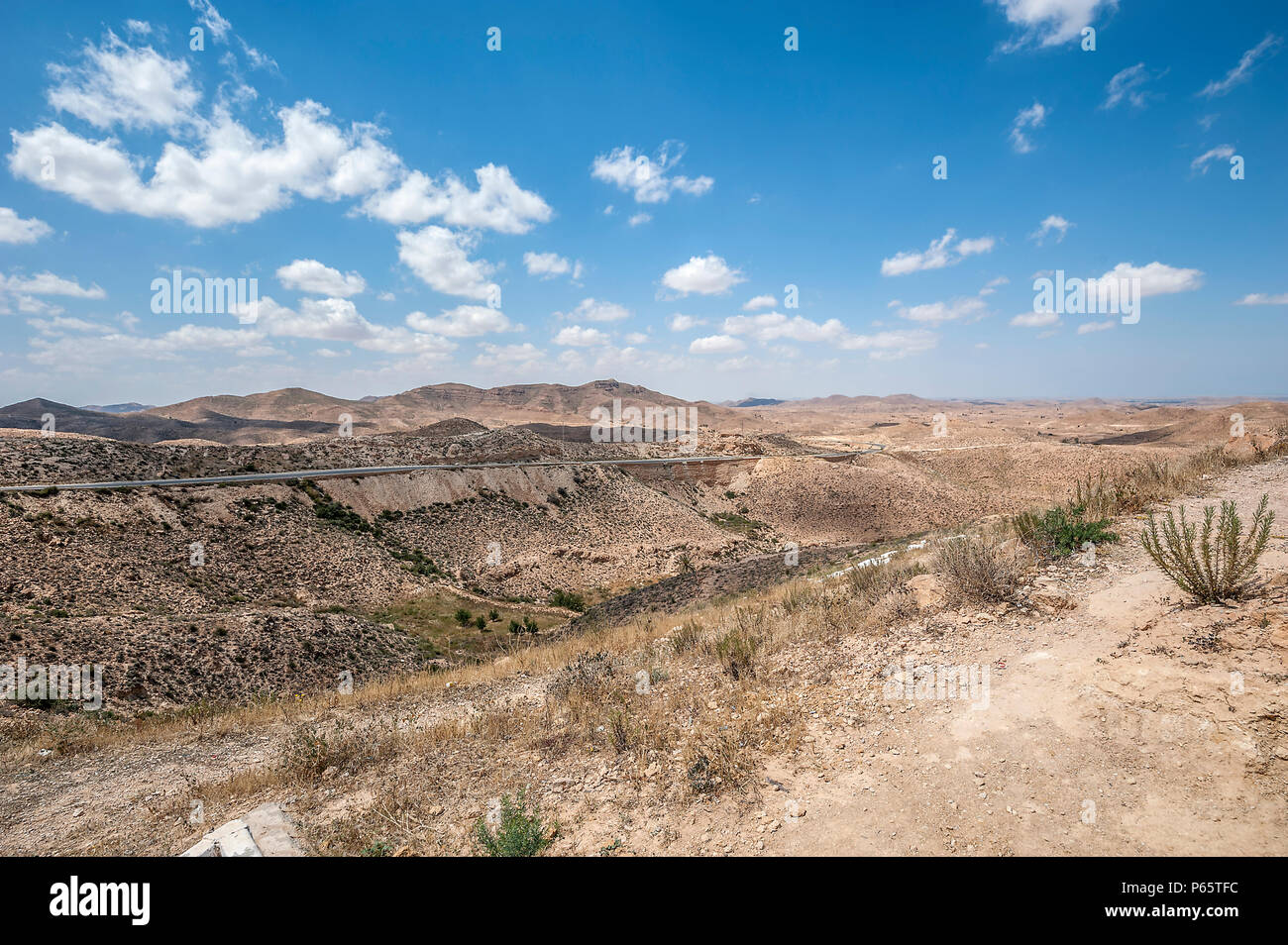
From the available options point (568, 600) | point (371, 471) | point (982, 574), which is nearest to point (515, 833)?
point (982, 574)

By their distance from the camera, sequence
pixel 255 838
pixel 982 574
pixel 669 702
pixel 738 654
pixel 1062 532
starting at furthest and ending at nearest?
pixel 1062 532, pixel 738 654, pixel 982 574, pixel 669 702, pixel 255 838

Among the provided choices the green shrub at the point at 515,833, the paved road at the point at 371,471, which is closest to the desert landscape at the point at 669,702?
the green shrub at the point at 515,833

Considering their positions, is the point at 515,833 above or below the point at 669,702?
above

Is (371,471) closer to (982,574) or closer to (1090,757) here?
(982,574)

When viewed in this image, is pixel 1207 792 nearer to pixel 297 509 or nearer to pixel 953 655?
pixel 953 655

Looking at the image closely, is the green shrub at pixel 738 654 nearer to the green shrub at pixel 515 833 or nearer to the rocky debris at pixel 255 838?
the green shrub at pixel 515 833

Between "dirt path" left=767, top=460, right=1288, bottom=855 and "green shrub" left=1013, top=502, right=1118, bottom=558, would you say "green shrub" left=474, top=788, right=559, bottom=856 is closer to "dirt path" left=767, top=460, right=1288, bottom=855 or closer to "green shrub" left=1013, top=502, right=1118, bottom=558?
"dirt path" left=767, top=460, right=1288, bottom=855
